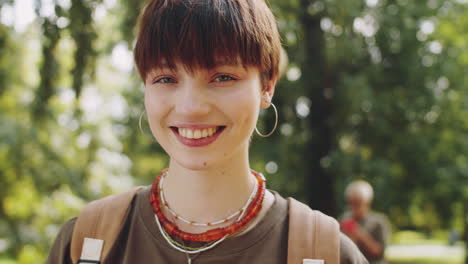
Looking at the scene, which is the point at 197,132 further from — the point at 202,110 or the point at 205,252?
the point at 205,252

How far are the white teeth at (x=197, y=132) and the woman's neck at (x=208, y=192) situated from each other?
0.13 meters

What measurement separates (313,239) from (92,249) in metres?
0.64

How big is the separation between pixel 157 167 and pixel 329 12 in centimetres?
1170

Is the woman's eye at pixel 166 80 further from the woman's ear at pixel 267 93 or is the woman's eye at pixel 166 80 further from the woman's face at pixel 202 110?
the woman's ear at pixel 267 93

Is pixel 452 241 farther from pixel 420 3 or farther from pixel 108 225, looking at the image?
pixel 420 3

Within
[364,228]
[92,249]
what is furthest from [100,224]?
[364,228]

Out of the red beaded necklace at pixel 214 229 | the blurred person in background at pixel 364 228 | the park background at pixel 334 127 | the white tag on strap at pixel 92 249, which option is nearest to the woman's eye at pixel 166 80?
the red beaded necklace at pixel 214 229

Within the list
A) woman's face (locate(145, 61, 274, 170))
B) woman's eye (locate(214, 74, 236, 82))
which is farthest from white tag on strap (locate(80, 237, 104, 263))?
woman's eye (locate(214, 74, 236, 82))

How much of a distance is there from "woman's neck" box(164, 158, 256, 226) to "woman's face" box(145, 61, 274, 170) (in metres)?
0.07

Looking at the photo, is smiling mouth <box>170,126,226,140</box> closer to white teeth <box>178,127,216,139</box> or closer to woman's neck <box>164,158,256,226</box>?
white teeth <box>178,127,216,139</box>

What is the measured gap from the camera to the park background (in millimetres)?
7551

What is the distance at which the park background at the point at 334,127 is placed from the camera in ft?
24.8

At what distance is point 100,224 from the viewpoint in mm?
1451

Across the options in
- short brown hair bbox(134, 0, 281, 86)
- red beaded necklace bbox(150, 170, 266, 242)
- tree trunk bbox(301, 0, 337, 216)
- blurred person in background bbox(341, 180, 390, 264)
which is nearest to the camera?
short brown hair bbox(134, 0, 281, 86)
